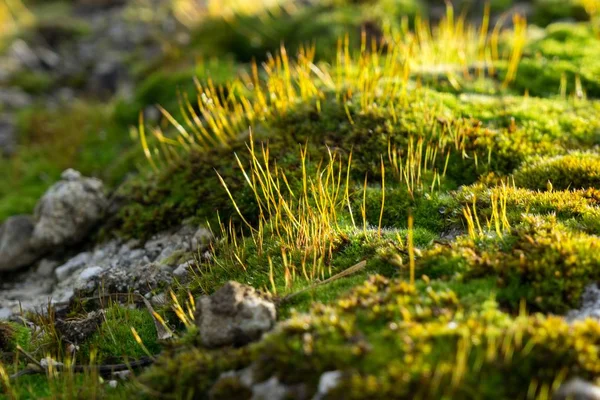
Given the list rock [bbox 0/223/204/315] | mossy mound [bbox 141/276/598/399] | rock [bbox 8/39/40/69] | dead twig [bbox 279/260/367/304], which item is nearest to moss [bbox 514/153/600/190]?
dead twig [bbox 279/260/367/304]

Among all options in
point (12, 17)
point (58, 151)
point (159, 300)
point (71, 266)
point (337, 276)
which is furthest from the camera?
point (12, 17)

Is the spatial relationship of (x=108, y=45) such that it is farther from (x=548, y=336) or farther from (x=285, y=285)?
(x=548, y=336)

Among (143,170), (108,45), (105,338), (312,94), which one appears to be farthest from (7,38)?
(105,338)

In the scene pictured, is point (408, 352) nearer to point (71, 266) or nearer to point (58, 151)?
point (71, 266)

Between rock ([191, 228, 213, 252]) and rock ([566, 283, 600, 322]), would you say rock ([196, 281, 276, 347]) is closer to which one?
rock ([191, 228, 213, 252])

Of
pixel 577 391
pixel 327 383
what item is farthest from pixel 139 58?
pixel 577 391

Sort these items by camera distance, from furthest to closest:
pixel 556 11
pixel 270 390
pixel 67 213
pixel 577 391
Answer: pixel 556 11 < pixel 67 213 < pixel 270 390 < pixel 577 391

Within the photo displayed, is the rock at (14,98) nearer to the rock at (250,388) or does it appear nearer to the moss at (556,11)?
the rock at (250,388)
